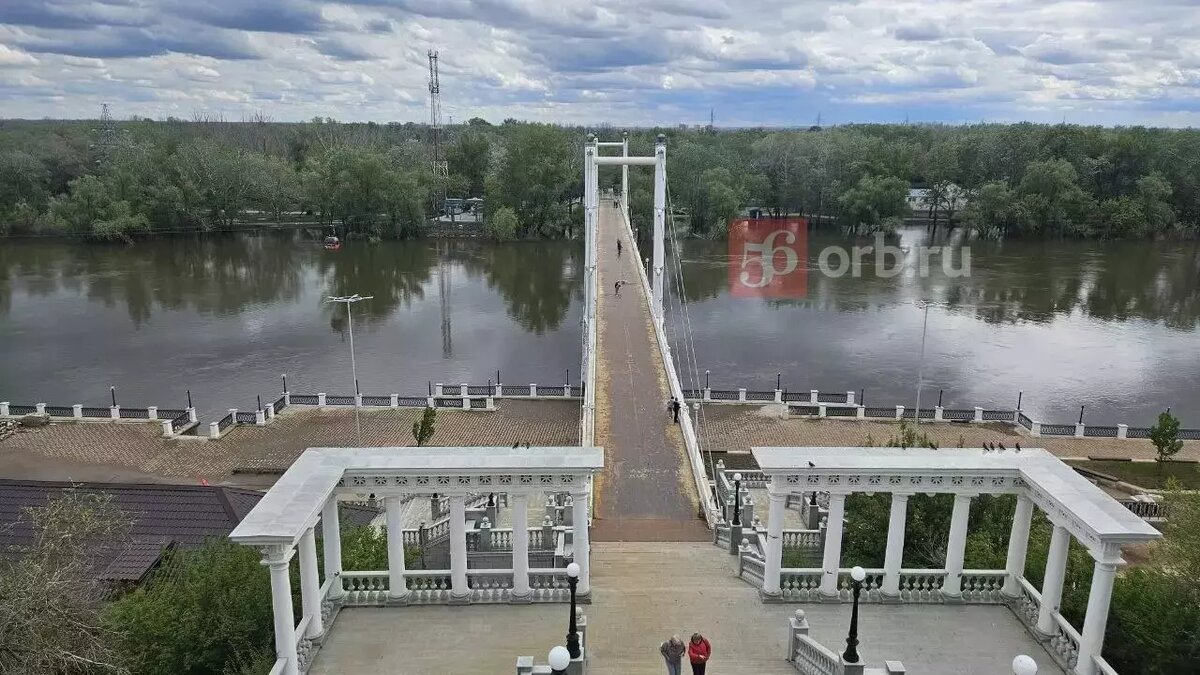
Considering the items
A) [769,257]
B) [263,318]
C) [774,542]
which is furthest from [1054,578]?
[769,257]

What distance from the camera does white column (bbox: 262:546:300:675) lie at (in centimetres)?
1030

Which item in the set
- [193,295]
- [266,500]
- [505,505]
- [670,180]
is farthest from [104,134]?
[266,500]

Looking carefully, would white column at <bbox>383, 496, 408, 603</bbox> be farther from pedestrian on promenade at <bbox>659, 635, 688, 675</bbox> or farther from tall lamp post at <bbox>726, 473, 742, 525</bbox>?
tall lamp post at <bbox>726, 473, 742, 525</bbox>

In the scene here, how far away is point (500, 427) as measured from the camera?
99.3 ft

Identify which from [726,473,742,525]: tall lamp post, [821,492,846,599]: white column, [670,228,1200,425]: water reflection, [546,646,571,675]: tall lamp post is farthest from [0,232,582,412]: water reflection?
[546,646,571,675]: tall lamp post

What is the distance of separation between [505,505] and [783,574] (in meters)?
9.54

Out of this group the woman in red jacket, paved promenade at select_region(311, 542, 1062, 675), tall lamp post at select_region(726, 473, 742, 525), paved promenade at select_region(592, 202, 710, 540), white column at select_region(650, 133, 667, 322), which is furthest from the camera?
white column at select_region(650, 133, 667, 322)

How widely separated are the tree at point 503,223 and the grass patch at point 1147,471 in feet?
194

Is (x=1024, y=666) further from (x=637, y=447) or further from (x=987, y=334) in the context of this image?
(x=987, y=334)

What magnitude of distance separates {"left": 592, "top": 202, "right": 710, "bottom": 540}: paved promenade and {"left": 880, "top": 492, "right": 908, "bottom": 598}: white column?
4600mm

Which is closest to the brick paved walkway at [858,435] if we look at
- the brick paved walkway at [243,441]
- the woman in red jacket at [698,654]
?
the brick paved walkway at [243,441]

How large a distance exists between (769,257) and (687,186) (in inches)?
597

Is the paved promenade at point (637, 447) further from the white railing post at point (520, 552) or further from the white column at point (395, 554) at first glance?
the white column at point (395, 554)

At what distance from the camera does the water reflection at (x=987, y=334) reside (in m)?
35.8
